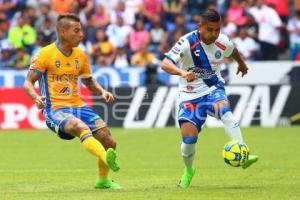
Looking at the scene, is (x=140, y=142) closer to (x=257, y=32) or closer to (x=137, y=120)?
(x=137, y=120)

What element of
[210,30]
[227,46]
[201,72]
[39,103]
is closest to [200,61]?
[201,72]

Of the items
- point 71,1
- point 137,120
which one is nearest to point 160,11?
point 71,1

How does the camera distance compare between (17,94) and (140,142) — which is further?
(17,94)

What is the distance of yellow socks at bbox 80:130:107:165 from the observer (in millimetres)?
10648

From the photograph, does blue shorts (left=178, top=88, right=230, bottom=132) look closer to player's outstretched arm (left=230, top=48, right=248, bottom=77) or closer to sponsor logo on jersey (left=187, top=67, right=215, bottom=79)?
sponsor logo on jersey (left=187, top=67, right=215, bottom=79)

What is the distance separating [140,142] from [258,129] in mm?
3890

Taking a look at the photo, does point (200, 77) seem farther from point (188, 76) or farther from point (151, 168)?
point (151, 168)

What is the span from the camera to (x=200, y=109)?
11.9 metres

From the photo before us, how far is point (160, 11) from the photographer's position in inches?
1043

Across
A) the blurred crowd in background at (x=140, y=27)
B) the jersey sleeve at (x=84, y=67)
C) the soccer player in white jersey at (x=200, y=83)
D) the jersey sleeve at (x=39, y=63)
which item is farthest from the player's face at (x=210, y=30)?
the blurred crowd in background at (x=140, y=27)

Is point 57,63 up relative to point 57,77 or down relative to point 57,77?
up

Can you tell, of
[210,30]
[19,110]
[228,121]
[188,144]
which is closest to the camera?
[210,30]

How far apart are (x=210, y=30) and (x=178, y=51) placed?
0.51 m

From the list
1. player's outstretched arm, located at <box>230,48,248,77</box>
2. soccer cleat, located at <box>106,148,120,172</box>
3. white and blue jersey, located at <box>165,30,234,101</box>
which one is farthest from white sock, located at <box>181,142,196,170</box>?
soccer cleat, located at <box>106,148,120,172</box>
